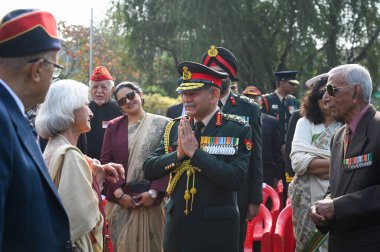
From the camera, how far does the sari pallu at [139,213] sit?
238 inches

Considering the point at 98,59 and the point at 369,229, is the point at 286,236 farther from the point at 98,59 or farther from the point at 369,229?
the point at 98,59

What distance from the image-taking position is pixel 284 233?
6.75 meters

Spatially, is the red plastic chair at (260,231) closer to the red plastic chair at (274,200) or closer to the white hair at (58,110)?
the red plastic chair at (274,200)

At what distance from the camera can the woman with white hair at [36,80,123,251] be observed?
12.6 ft

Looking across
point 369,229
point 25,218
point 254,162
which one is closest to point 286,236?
point 254,162

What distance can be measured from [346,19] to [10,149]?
22.3 metres

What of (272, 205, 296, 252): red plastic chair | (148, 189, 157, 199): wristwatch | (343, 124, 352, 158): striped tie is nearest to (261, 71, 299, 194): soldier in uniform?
(272, 205, 296, 252): red plastic chair

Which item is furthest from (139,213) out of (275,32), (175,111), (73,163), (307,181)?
(275,32)

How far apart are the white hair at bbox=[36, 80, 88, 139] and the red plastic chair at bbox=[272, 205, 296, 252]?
117 inches

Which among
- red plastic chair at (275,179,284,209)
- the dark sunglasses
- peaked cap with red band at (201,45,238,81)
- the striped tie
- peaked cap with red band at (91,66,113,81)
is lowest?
red plastic chair at (275,179,284,209)

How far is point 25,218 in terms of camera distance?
2.46 m

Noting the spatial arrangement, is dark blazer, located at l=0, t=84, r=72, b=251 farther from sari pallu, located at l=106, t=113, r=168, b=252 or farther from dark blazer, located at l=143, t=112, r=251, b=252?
sari pallu, located at l=106, t=113, r=168, b=252

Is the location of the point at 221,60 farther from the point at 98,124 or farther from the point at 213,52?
the point at 98,124

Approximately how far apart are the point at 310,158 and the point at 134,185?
162 cm
